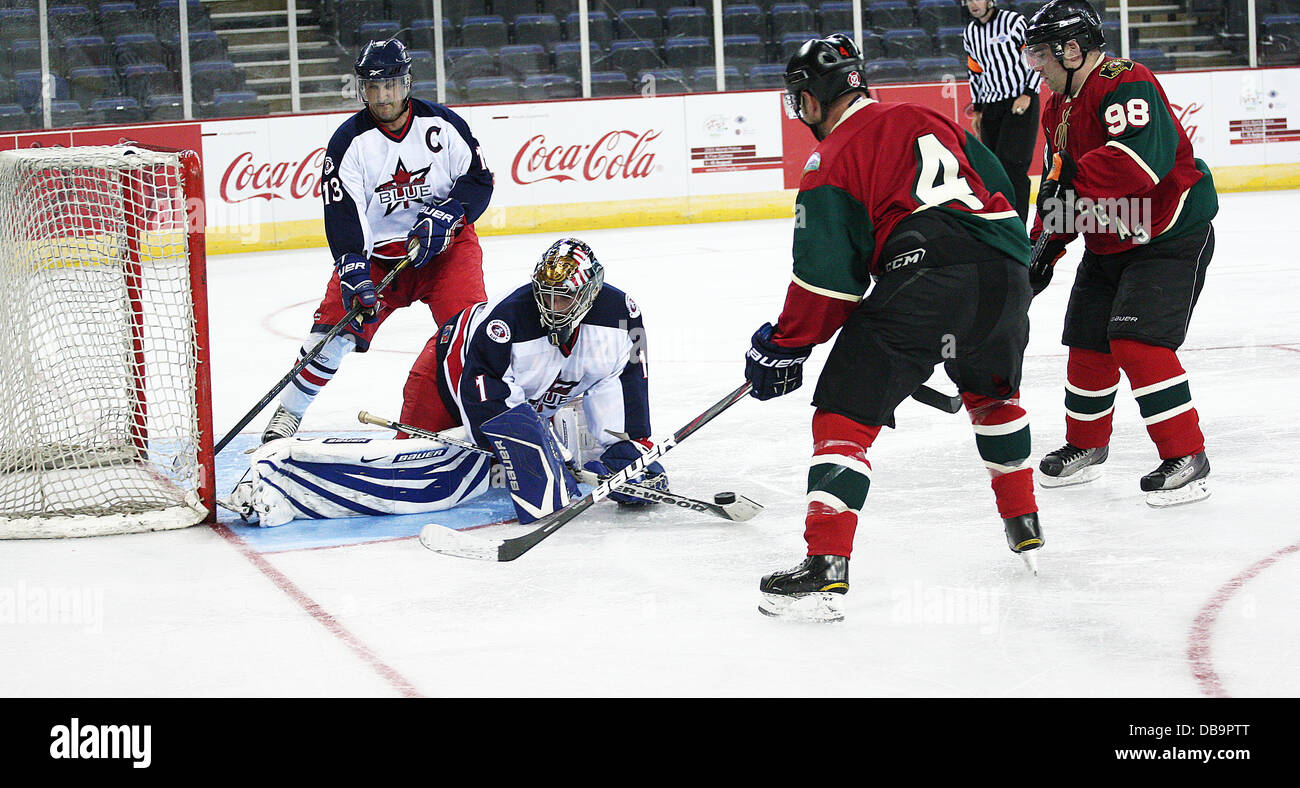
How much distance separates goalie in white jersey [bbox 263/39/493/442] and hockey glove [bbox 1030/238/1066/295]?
1.56 meters

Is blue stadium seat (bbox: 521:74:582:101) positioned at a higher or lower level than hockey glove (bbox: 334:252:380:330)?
higher

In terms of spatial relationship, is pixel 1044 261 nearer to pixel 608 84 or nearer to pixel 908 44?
pixel 608 84

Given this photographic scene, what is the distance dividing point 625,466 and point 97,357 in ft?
4.63

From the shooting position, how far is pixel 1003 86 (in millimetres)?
6301

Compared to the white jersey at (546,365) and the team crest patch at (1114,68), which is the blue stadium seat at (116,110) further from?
the team crest patch at (1114,68)

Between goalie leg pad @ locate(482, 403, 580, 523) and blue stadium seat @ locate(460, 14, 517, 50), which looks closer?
goalie leg pad @ locate(482, 403, 580, 523)

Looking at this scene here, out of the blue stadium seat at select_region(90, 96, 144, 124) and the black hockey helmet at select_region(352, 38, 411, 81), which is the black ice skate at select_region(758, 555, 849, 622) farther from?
the blue stadium seat at select_region(90, 96, 144, 124)

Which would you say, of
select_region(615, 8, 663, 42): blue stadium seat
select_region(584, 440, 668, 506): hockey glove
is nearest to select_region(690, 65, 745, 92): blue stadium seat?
select_region(615, 8, 663, 42): blue stadium seat

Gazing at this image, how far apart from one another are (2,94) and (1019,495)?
9.05m

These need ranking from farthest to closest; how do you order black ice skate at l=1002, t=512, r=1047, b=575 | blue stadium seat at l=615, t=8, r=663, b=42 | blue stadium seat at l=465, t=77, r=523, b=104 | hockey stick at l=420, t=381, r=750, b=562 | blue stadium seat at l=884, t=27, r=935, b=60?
blue stadium seat at l=884, t=27, r=935, b=60
blue stadium seat at l=615, t=8, r=663, b=42
blue stadium seat at l=465, t=77, r=523, b=104
hockey stick at l=420, t=381, r=750, b=562
black ice skate at l=1002, t=512, r=1047, b=575

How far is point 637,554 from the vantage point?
296 cm

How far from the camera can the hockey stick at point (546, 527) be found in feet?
9.18

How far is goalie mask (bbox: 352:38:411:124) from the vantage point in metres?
4.01

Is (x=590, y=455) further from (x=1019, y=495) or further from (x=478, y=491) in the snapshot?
(x=1019, y=495)
